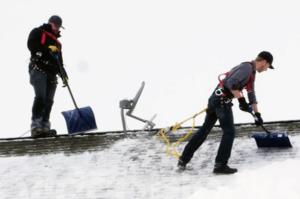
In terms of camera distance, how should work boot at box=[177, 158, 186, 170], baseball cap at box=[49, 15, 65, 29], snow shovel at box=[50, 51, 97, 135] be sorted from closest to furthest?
work boot at box=[177, 158, 186, 170]
baseball cap at box=[49, 15, 65, 29]
snow shovel at box=[50, 51, 97, 135]

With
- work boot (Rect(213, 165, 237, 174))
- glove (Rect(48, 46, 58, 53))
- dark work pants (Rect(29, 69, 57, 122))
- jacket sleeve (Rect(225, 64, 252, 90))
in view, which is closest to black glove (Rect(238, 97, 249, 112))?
jacket sleeve (Rect(225, 64, 252, 90))

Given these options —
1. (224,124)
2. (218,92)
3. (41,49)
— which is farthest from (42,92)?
(224,124)

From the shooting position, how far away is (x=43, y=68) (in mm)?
8820

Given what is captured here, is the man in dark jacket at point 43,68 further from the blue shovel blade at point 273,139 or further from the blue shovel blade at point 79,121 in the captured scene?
the blue shovel blade at point 273,139

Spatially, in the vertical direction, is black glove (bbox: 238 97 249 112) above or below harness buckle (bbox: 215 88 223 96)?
below

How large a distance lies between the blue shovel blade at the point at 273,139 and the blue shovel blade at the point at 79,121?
3.68 metres

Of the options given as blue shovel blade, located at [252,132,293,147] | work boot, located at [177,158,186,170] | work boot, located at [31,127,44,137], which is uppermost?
work boot, located at [31,127,44,137]

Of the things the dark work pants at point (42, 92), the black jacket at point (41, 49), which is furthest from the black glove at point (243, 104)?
the dark work pants at point (42, 92)

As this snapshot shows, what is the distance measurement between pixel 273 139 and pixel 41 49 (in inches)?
173

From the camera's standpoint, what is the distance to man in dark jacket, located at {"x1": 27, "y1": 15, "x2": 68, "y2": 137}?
28.1 feet

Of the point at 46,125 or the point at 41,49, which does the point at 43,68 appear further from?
the point at 46,125

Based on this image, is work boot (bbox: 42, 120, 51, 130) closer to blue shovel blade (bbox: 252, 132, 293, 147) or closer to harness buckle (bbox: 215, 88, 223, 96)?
harness buckle (bbox: 215, 88, 223, 96)

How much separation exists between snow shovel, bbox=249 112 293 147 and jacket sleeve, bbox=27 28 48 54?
412 centimetres

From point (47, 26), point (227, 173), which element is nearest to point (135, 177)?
point (227, 173)
